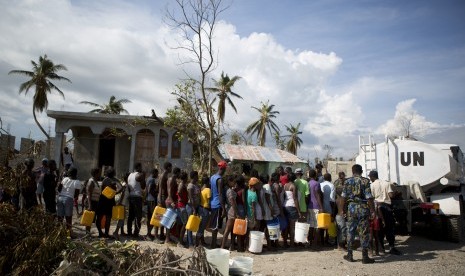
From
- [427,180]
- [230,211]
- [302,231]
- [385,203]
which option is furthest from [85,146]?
[427,180]

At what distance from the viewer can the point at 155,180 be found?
8422 mm

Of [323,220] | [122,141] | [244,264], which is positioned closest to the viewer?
[244,264]

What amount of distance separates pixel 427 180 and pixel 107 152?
696 inches

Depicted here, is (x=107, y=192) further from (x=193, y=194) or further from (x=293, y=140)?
(x=293, y=140)

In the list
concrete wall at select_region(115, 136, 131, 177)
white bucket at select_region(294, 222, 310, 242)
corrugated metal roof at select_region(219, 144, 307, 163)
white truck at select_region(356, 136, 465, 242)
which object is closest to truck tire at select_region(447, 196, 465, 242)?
white truck at select_region(356, 136, 465, 242)

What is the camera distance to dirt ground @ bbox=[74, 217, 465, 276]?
606cm

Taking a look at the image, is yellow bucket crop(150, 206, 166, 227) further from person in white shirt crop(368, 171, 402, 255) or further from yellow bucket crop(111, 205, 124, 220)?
person in white shirt crop(368, 171, 402, 255)

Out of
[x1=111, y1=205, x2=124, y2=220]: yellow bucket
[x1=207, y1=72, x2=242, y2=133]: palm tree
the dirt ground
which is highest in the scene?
[x1=207, y1=72, x2=242, y2=133]: palm tree

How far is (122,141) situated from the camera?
781 inches

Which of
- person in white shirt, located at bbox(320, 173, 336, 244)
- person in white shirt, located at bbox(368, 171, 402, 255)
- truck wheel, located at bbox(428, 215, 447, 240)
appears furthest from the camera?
truck wheel, located at bbox(428, 215, 447, 240)

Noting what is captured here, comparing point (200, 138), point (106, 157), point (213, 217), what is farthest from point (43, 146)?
point (213, 217)

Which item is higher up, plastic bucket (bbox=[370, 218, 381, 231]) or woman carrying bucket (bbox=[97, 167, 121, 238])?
woman carrying bucket (bbox=[97, 167, 121, 238])

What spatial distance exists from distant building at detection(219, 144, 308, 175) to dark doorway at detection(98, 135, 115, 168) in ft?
22.5

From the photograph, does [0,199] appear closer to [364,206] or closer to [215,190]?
[215,190]
